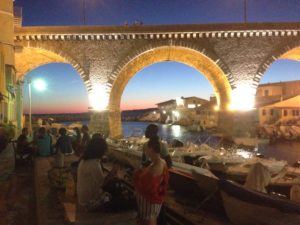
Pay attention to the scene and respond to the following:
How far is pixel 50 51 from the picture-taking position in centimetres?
2339

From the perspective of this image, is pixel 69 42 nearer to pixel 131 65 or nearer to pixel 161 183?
Result: pixel 131 65

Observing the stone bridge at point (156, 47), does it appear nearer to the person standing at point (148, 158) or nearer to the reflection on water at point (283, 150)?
the reflection on water at point (283, 150)

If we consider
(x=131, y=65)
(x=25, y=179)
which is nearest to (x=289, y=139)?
(x=131, y=65)

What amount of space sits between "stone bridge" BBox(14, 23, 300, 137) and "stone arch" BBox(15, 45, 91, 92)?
0.22 feet

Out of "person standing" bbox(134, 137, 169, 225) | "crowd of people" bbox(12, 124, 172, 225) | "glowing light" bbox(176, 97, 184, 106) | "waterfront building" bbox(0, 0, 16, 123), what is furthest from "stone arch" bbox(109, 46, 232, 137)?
"glowing light" bbox(176, 97, 184, 106)

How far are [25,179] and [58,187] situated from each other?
353 cm

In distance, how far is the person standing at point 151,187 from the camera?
14.1ft

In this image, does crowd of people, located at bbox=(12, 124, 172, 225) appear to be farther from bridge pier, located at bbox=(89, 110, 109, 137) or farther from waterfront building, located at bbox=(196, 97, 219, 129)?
waterfront building, located at bbox=(196, 97, 219, 129)

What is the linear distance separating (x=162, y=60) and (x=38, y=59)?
9.46 m

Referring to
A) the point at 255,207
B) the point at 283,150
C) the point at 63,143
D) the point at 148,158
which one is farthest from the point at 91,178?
the point at 283,150

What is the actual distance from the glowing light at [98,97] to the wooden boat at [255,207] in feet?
60.4

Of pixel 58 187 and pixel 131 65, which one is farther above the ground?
pixel 131 65

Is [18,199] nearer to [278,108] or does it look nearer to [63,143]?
[63,143]

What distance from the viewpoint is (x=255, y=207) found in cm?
562
